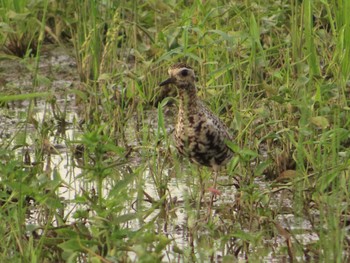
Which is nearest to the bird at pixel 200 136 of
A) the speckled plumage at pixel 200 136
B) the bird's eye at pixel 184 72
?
the speckled plumage at pixel 200 136

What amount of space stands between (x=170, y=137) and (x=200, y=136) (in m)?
1.03

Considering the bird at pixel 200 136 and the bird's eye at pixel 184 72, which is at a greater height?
the bird's eye at pixel 184 72

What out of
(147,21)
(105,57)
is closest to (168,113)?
(105,57)

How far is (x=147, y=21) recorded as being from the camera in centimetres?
833

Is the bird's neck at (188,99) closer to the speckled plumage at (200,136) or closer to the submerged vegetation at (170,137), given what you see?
the speckled plumage at (200,136)

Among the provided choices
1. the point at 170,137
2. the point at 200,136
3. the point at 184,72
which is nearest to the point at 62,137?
the point at 170,137

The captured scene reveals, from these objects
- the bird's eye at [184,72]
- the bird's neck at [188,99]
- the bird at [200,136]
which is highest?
the bird's eye at [184,72]

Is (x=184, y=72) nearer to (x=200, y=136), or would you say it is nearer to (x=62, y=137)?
(x=200, y=136)

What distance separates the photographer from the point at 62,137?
6695 mm

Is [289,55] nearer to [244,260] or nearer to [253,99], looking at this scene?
[253,99]

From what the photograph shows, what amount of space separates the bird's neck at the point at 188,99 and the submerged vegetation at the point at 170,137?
0.19m

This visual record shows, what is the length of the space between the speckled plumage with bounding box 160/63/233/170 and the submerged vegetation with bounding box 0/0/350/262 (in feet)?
0.42

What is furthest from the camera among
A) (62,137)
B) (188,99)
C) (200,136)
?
(62,137)

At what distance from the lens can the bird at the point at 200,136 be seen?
577cm
